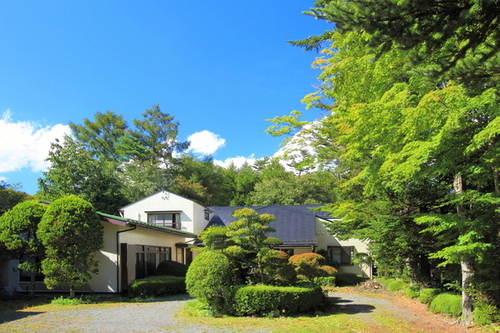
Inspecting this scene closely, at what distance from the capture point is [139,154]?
43.1 meters

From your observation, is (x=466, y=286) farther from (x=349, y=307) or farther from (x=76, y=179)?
(x=76, y=179)

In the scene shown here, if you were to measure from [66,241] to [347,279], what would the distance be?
15.6 m

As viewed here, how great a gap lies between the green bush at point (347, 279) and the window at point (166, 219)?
11.2 m

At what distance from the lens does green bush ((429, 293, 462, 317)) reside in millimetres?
10859

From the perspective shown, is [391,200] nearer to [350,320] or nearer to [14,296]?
[350,320]

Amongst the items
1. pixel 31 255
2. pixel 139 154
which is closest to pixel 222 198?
pixel 139 154

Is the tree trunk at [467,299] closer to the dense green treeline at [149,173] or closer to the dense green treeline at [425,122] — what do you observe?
the dense green treeline at [425,122]

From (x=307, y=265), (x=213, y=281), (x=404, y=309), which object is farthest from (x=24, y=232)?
(x=404, y=309)

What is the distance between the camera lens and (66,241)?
13.8 meters

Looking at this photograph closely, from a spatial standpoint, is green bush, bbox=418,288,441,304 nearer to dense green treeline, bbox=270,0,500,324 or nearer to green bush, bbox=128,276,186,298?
dense green treeline, bbox=270,0,500,324

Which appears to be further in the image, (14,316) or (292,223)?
(292,223)

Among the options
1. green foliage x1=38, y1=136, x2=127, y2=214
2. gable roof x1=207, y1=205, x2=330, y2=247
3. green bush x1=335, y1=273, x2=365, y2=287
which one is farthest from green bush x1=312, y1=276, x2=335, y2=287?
green foliage x1=38, y1=136, x2=127, y2=214

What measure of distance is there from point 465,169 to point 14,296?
15.2 metres

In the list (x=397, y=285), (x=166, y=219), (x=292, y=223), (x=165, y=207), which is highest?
(x=165, y=207)
